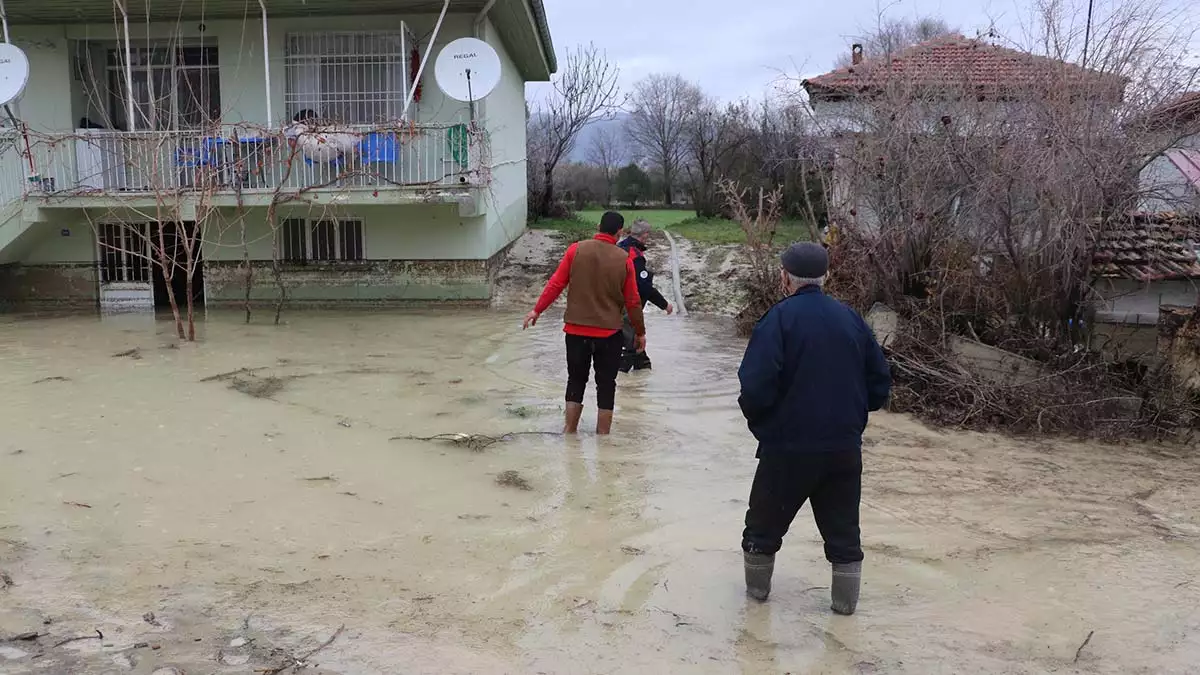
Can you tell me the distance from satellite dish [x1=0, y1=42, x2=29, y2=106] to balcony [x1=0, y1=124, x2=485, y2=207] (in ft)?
2.45

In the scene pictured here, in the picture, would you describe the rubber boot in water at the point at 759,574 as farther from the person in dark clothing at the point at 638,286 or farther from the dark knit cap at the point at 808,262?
the person in dark clothing at the point at 638,286

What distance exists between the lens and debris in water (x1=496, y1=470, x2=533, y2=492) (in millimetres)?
5797

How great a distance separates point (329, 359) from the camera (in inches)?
402

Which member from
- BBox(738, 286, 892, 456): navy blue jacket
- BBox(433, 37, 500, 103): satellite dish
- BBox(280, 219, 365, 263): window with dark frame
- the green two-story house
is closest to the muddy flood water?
BBox(738, 286, 892, 456): navy blue jacket

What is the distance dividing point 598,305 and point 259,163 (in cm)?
840

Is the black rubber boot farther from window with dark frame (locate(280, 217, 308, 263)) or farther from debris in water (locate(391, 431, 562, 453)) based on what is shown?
window with dark frame (locate(280, 217, 308, 263))

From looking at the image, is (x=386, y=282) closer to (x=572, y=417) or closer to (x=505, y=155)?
(x=505, y=155)

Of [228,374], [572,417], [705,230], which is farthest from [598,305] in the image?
[705,230]

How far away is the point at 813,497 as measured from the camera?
12.9ft

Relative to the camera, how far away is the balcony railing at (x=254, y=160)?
12.7 m

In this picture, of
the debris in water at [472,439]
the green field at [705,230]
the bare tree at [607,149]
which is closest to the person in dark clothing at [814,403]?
the debris in water at [472,439]

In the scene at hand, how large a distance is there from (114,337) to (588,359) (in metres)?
8.09

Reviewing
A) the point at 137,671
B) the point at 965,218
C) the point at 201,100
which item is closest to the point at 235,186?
the point at 201,100

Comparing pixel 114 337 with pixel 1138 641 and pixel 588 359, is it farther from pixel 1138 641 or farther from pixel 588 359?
pixel 1138 641
